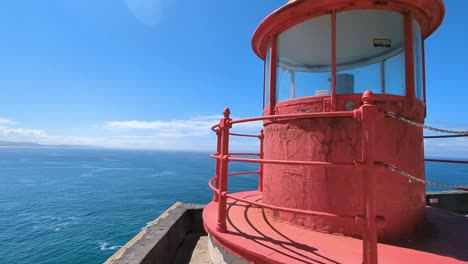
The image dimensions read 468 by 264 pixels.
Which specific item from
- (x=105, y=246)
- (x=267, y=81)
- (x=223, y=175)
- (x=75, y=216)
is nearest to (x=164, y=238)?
(x=223, y=175)

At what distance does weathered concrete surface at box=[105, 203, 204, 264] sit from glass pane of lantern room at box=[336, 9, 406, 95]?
3593 mm

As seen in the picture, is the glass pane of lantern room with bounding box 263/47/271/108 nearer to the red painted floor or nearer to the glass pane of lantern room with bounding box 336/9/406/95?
the glass pane of lantern room with bounding box 336/9/406/95

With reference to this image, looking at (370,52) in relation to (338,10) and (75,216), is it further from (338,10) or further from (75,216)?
(75,216)

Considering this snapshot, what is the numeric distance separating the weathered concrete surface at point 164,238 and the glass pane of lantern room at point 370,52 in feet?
Result: 11.8

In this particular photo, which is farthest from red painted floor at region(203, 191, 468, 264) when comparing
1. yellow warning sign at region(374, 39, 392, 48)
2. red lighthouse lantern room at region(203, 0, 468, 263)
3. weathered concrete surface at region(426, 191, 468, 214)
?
weathered concrete surface at region(426, 191, 468, 214)

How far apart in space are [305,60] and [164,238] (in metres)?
3.77

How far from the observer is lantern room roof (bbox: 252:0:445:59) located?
3.32 meters

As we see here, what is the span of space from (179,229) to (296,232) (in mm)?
2894

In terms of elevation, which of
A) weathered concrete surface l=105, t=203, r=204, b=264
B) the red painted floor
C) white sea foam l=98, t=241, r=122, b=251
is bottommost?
white sea foam l=98, t=241, r=122, b=251

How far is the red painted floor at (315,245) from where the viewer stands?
2578mm

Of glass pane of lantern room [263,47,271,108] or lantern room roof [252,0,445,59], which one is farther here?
glass pane of lantern room [263,47,271,108]

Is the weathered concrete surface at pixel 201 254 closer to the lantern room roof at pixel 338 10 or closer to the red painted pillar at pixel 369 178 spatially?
the red painted pillar at pixel 369 178

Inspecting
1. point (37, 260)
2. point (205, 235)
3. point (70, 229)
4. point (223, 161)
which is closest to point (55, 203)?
point (70, 229)

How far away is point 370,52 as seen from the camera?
3873mm
